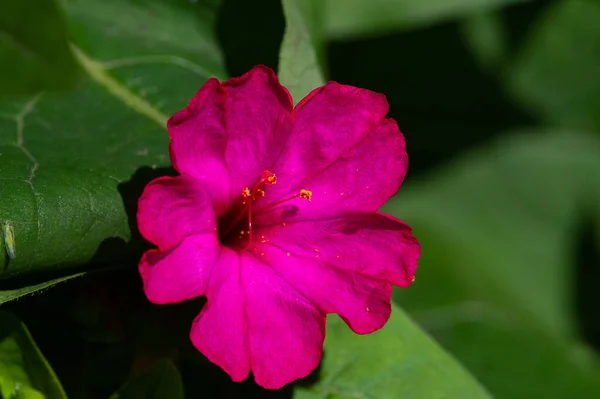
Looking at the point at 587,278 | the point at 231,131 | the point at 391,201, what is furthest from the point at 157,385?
the point at 587,278

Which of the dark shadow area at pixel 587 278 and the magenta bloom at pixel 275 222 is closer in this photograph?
the magenta bloom at pixel 275 222

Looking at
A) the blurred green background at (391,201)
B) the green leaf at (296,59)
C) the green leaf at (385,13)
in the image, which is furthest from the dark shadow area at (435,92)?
the green leaf at (296,59)

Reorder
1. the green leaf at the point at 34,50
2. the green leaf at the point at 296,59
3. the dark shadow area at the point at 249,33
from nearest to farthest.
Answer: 1. the green leaf at the point at 34,50
2. the green leaf at the point at 296,59
3. the dark shadow area at the point at 249,33

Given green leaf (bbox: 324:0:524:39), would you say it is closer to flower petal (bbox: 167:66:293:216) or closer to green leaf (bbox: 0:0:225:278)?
green leaf (bbox: 0:0:225:278)

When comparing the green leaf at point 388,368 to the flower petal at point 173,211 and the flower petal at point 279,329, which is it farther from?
the flower petal at point 173,211

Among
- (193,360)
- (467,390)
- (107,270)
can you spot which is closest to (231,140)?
(107,270)

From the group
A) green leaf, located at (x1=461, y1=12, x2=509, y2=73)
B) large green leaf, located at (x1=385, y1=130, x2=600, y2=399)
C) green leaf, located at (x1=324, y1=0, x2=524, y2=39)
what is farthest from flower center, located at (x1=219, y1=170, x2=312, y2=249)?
green leaf, located at (x1=461, y1=12, x2=509, y2=73)

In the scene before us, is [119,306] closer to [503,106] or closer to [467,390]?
[467,390]
